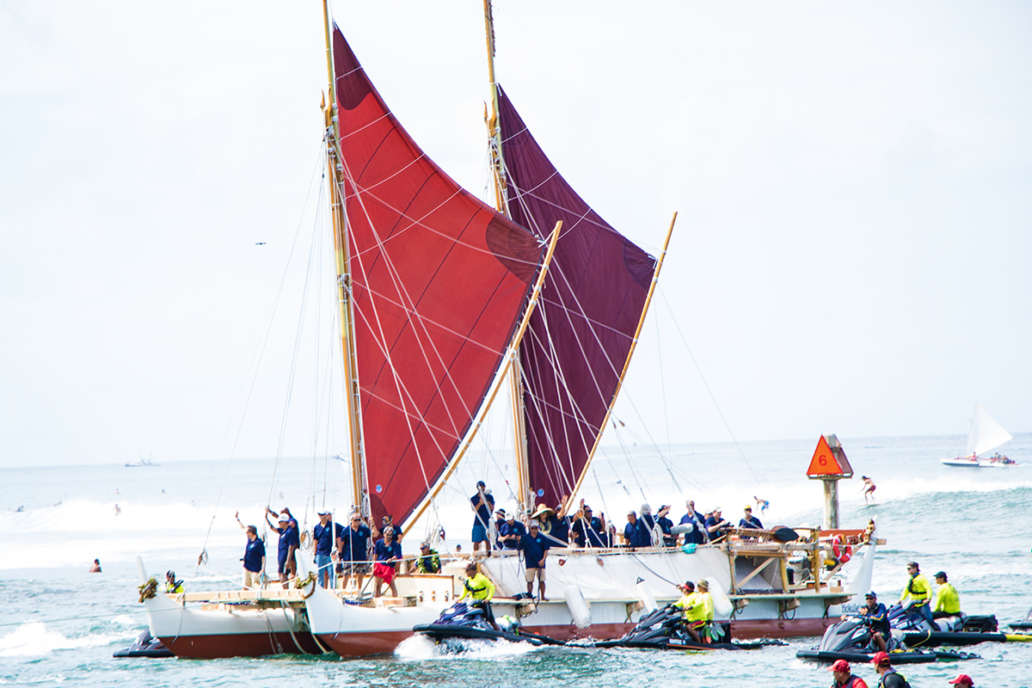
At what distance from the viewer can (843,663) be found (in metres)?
16.6

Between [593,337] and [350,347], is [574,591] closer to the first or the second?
[350,347]

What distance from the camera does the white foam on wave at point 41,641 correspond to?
30672 mm

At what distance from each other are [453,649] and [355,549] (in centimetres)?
350

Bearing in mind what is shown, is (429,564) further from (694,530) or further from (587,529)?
(694,530)

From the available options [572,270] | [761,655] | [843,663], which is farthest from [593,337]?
[843,663]

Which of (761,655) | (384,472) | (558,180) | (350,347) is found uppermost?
(558,180)

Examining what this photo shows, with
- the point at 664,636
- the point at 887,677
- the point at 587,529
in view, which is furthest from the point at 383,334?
the point at 887,677

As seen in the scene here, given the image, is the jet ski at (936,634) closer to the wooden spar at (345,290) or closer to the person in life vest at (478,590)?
the person in life vest at (478,590)

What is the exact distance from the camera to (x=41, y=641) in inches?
1272

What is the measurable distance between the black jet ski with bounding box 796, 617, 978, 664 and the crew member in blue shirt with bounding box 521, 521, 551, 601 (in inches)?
205

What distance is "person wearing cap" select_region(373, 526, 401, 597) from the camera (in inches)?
986

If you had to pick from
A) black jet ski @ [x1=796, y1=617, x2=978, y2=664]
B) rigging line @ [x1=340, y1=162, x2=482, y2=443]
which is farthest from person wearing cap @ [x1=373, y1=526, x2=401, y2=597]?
black jet ski @ [x1=796, y1=617, x2=978, y2=664]

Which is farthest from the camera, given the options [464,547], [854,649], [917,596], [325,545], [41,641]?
[464,547]

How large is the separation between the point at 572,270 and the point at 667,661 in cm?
1281
